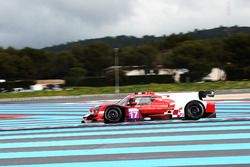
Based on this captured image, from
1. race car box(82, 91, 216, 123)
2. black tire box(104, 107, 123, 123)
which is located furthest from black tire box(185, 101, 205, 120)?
black tire box(104, 107, 123, 123)

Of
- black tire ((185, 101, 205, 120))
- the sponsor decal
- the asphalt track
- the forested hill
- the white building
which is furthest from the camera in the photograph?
the forested hill

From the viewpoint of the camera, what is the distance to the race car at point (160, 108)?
12.5 metres

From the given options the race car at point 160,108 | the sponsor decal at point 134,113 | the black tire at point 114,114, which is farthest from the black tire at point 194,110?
the black tire at point 114,114

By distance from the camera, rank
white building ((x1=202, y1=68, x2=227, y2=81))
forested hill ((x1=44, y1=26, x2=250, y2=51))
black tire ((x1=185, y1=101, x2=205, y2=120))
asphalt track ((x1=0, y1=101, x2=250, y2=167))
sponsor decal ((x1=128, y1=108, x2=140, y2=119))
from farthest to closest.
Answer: forested hill ((x1=44, y1=26, x2=250, y2=51)), white building ((x1=202, y1=68, x2=227, y2=81)), sponsor decal ((x1=128, y1=108, x2=140, y2=119)), black tire ((x1=185, y1=101, x2=205, y2=120)), asphalt track ((x1=0, y1=101, x2=250, y2=167))

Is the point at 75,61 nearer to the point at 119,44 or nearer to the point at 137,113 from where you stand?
the point at 119,44

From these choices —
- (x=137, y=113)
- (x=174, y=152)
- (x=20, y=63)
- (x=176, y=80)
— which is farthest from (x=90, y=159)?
(x=20, y=63)

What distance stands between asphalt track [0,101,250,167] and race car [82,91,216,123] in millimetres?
445

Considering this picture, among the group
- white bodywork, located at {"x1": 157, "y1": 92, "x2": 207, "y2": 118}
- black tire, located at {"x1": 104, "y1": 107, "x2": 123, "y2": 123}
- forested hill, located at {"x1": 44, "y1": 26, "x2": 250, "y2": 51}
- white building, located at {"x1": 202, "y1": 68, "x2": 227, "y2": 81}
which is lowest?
black tire, located at {"x1": 104, "y1": 107, "x2": 123, "y2": 123}

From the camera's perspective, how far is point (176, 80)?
210ft

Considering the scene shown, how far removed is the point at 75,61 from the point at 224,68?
30886 mm

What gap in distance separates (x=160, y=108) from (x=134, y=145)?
4036mm

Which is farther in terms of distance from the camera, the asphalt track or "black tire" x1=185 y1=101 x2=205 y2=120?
"black tire" x1=185 y1=101 x2=205 y2=120

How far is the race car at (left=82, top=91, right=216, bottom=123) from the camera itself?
1255 cm

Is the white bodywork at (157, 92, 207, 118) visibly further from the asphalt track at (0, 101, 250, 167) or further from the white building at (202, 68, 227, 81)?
the white building at (202, 68, 227, 81)
